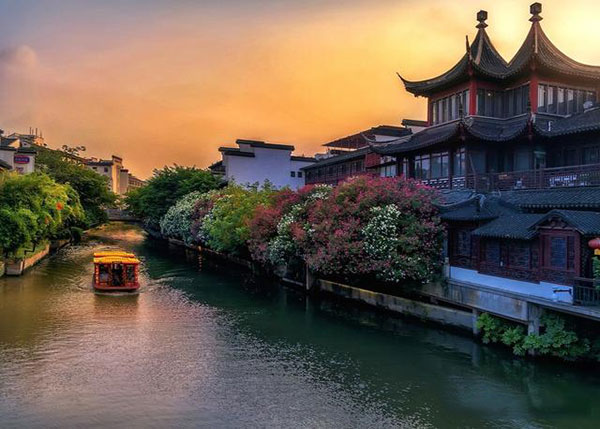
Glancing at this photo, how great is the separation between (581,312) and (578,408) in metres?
3.09

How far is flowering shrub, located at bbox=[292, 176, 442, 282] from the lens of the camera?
23.5 meters

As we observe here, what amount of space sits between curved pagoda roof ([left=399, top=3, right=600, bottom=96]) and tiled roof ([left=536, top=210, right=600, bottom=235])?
40.3 ft

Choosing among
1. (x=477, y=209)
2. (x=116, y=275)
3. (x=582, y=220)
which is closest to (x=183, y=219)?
(x=116, y=275)

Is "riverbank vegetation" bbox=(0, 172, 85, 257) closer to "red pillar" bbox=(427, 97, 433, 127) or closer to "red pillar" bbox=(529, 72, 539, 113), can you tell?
"red pillar" bbox=(427, 97, 433, 127)

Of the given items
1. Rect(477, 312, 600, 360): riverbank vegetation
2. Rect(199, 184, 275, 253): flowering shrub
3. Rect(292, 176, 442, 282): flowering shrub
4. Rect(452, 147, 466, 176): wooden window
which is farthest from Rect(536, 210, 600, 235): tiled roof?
Rect(199, 184, 275, 253): flowering shrub

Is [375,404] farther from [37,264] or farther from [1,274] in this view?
[37,264]

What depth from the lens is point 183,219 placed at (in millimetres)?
55625

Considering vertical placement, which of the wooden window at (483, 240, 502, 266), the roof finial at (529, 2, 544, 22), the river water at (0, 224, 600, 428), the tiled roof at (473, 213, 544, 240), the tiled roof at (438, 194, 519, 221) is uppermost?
the roof finial at (529, 2, 544, 22)

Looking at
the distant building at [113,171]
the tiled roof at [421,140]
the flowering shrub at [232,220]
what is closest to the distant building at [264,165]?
the flowering shrub at [232,220]

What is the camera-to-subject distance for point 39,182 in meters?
35.7

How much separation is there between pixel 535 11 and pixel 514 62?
285 centimetres

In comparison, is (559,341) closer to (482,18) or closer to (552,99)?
(552,99)

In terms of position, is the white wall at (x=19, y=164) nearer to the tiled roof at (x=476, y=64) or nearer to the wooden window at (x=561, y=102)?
the tiled roof at (x=476, y=64)

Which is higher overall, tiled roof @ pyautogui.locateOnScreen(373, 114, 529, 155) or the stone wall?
tiled roof @ pyautogui.locateOnScreen(373, 114, 529, 155)
